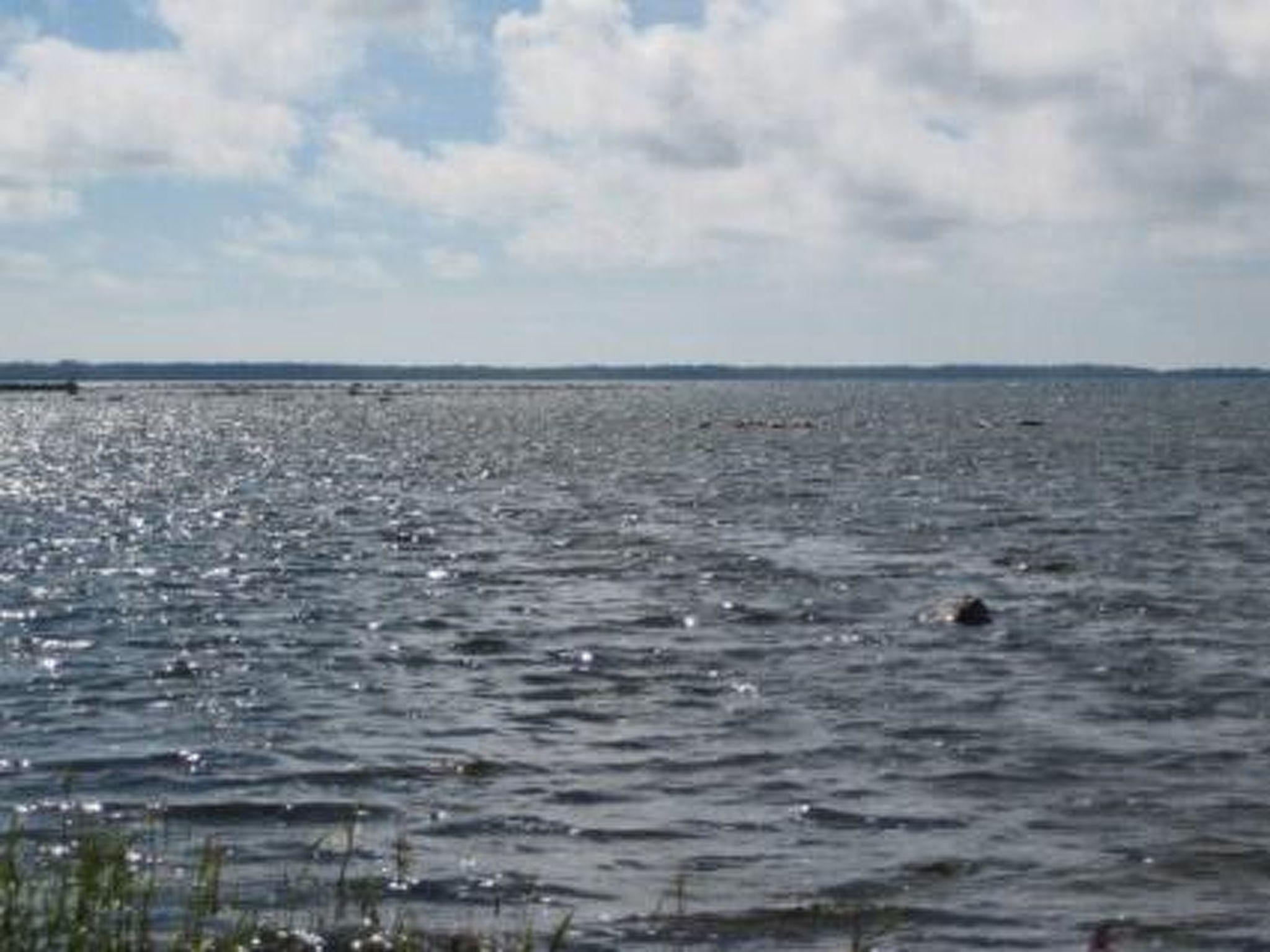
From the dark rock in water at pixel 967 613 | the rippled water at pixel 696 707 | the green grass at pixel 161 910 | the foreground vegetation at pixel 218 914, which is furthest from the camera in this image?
the dark rock in water at pixel 967 613

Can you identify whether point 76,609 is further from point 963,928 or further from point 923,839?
point 963,928

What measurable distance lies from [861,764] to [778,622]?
12914 millimetres

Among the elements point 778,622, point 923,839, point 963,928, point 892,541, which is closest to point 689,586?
point 778,622

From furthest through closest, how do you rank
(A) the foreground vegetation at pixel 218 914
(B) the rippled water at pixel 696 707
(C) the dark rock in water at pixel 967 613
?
(C) the dark rock in water at pixel 967 613 → (B) the rippled water at pixel 696 707 → (A) the foreground vegetation at pixel 218 914

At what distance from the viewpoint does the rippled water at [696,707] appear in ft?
59.9

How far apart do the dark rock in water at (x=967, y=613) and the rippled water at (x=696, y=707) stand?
42 cm

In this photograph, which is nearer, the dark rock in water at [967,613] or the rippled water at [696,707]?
the rippled water at [696,707]

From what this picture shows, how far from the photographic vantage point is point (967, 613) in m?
35.8

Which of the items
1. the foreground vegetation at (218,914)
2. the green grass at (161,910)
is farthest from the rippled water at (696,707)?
the green grass at (161,910)

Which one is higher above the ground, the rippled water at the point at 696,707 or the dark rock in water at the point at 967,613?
the dark rock in water at the point at 967,613

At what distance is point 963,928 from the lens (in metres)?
16.7

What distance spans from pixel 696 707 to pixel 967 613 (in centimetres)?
1017

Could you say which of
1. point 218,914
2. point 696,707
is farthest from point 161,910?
point 696,707

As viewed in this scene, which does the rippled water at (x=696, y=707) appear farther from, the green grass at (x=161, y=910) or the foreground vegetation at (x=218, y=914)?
the green grass at (x=161, y=910)
